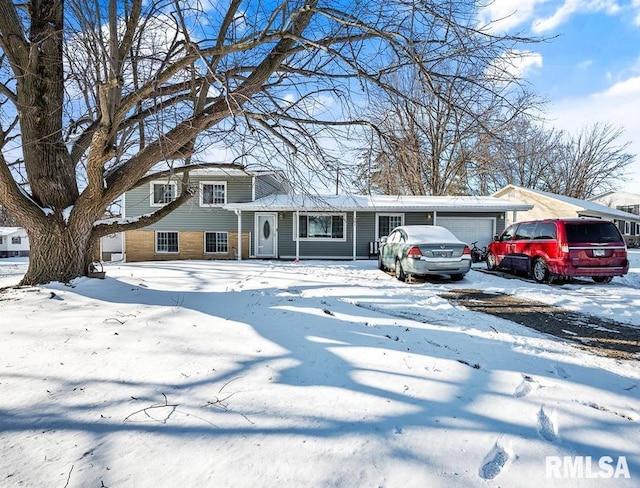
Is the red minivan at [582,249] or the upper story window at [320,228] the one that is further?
the upper story window at [320,228]

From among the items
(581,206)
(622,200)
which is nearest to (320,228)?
(581,206)

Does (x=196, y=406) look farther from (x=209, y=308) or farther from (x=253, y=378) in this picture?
(x=209, y=308)

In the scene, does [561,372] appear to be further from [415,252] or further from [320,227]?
[320,227]

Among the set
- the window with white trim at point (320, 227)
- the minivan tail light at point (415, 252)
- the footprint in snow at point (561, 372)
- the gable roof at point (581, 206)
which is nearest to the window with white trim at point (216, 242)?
the window with white trim at point (320, 227)

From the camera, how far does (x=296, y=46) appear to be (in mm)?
5230

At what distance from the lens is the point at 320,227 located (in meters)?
17.3

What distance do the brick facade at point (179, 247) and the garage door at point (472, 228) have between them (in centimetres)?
1093

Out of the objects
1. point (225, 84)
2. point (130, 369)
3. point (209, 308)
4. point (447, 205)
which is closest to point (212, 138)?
point (225, 84)

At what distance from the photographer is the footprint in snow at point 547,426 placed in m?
1.95

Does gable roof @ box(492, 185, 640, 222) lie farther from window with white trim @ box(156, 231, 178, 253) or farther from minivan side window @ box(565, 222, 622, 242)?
window with white trim @ box(156, 231, 178, 253)

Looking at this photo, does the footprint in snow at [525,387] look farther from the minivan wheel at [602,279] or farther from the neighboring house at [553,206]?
the neighboring house at [553,206]

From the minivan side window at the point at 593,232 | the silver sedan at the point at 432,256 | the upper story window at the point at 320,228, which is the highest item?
the upper story window at the point at 320,228

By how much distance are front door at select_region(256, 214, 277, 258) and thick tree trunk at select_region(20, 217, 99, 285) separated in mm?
11551

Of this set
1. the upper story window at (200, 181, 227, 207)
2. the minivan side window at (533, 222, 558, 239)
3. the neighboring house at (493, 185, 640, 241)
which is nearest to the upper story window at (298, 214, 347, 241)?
the upper story window at (200, 181, 227, 207)
